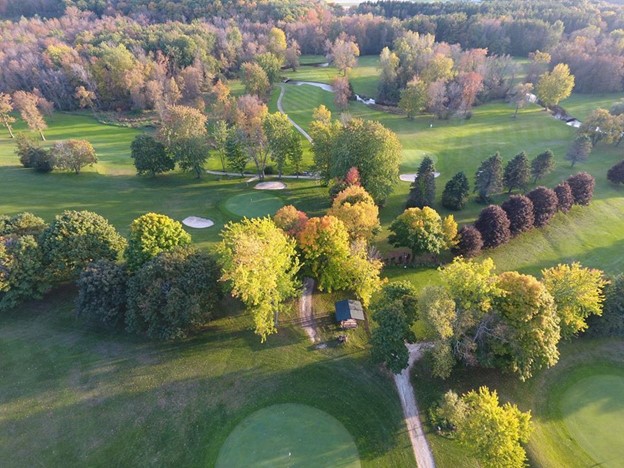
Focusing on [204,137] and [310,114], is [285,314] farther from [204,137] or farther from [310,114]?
[310,114]

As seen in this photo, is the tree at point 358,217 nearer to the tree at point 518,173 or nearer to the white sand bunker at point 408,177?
the white sand bunker at point 408,177

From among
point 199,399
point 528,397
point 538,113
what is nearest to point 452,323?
point 528,397

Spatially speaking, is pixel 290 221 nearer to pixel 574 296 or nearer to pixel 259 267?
pixel 259 267

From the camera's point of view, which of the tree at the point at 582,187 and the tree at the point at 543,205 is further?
the tree at the point at 582,187

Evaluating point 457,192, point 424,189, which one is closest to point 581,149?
point 457,192

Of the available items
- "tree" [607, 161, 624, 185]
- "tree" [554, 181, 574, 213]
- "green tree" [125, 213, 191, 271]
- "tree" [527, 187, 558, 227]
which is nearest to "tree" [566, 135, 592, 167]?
"tree" [607, 161, 624, 185]

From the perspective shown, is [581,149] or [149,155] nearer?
[581,149]

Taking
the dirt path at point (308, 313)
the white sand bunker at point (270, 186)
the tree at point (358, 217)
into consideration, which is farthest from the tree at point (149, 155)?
the dirt path at point (308, 313)
